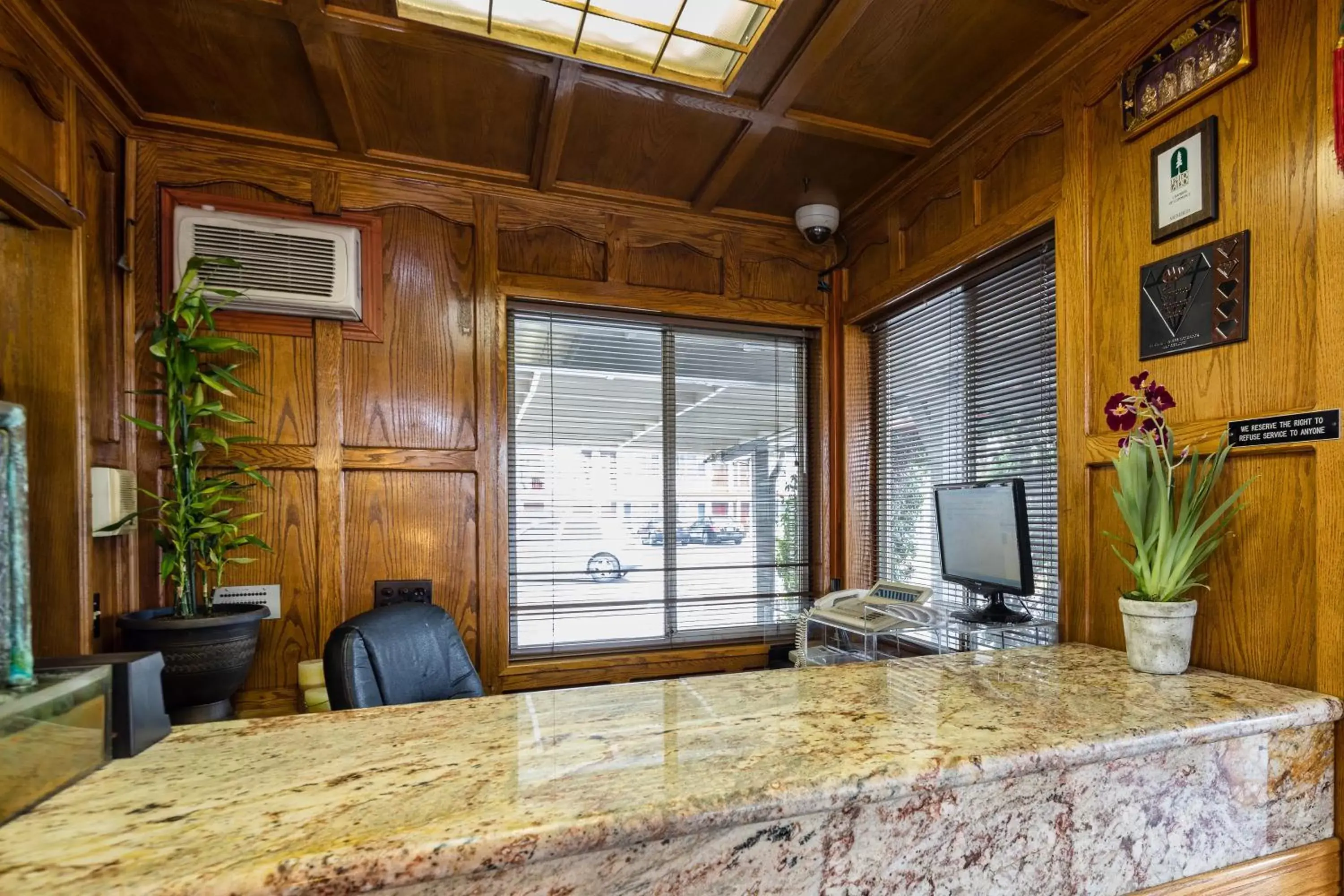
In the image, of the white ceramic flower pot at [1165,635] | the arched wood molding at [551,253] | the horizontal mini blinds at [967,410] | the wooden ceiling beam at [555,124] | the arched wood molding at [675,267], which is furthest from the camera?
the arched wood molding at [675,267]

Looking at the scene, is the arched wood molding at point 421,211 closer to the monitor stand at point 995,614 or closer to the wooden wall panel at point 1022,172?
the wooden wall panel at point 1022,172

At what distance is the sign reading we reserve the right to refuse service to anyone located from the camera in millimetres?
1181

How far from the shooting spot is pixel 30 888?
580mm

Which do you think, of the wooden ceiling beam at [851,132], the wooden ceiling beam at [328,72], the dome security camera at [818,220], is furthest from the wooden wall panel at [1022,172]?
the wooden ceiling beam at [328,72]

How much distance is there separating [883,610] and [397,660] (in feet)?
4.61

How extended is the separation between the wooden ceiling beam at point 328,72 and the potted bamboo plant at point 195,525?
0.58 m

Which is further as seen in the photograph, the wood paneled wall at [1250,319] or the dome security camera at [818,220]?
the dome security camera at [818,220]

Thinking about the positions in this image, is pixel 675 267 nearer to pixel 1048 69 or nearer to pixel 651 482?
pixel 651 482

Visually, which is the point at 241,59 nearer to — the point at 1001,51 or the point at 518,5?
the point at 518,5

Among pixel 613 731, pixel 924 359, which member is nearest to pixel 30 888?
pixel 613 731

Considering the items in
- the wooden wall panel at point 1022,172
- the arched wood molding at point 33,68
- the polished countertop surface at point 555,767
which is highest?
the arched wood molding at point 33,68

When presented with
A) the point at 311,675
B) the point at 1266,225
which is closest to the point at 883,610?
the point at 1266,225

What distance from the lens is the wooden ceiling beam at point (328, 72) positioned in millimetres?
1567

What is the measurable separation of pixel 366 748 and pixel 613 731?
35 centimetres
